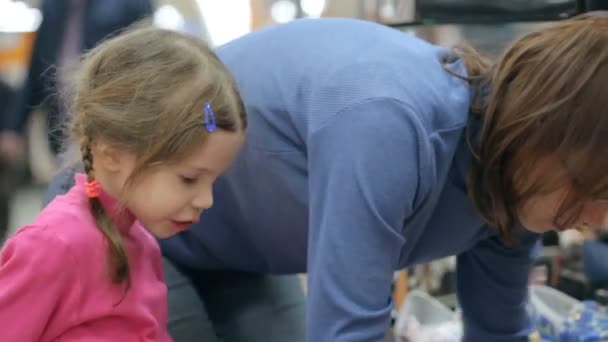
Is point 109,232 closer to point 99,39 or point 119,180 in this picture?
point 119,180

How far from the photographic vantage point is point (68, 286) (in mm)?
797

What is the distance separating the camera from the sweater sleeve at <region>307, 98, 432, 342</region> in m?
0.76

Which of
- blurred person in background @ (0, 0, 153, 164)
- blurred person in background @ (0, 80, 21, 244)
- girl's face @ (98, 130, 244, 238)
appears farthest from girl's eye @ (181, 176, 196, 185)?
blurred person in background @ (0, 80, 21, 244)

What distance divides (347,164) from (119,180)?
0.84 feet

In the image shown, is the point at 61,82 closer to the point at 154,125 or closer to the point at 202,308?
the point at 154,125

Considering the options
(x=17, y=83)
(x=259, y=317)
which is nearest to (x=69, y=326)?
(x=259, y=317)

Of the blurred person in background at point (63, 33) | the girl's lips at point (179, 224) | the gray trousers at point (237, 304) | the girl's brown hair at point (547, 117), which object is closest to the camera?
the girl's brown hair at point (547, 117)

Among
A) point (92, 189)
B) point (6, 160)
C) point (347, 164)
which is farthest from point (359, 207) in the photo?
point (6, 160)

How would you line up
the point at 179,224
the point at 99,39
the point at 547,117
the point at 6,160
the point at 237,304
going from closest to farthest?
the point at 547,117, the point at 179,224, the point at 237,304, the point at 99,39, the point at 6,160

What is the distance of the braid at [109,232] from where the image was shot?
0.84 metres

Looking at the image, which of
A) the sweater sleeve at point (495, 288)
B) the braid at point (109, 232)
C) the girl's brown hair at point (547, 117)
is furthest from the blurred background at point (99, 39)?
the girl's brown hair at point (547, 117)

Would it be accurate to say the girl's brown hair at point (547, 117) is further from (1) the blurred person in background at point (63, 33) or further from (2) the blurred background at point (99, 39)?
(1) the blurred person in background at point (63, 33)

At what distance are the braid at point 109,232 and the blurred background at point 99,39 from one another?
43cm

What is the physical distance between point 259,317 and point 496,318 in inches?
14.0
